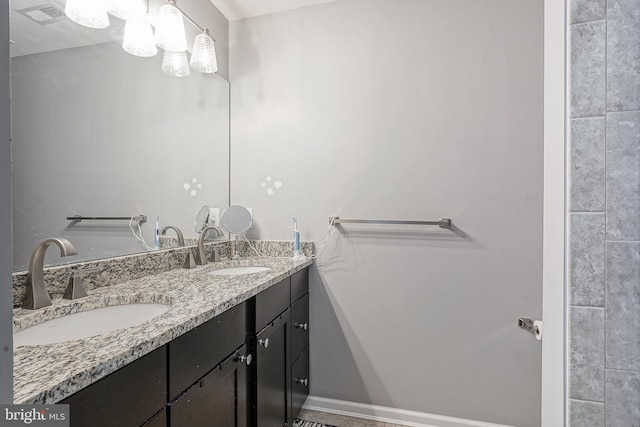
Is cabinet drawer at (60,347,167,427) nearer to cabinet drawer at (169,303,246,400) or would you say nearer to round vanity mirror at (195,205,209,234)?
cabinet drawer at (169,303,246,400)

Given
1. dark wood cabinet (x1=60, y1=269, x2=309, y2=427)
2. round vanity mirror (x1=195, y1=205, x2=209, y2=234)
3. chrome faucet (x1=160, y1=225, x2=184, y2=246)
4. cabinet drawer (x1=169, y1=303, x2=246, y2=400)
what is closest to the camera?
dark wood cabinet (x1=60, y1=269, x2=309, y2=427)

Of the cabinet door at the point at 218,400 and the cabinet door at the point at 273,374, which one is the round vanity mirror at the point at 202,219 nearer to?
the cabinet door at the point at 273,374

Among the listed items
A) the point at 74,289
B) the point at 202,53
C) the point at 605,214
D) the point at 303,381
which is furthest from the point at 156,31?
the point at 303,381

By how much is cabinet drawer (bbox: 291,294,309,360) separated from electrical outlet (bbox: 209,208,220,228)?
0.67m

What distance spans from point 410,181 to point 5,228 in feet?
5.39

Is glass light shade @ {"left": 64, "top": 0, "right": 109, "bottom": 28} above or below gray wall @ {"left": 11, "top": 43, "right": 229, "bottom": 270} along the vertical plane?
above

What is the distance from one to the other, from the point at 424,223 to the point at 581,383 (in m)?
1.02

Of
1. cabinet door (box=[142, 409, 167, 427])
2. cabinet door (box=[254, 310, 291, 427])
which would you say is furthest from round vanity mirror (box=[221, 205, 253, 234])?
cabinet door (box=[142, 409, 167, 427])

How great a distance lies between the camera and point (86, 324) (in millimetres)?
973

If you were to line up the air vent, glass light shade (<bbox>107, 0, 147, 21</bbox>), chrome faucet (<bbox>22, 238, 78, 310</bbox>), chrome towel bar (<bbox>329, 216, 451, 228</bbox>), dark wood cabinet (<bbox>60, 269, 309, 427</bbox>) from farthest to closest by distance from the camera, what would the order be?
chrome towel bar (<bbox>329, 216, 451, 228</bbox>), glass light shade (<bbox>107, 0, 147, 21</bbox>), the air vent, chrome faucet (<bbox>22, 238, 78, 310</bbox>), dark wood cabinet (<bbox>60, 269, 309, 427</bbox>)

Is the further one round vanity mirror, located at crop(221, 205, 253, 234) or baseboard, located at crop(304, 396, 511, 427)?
round vanity mirror, located at crop(221, 205, 253, 234)

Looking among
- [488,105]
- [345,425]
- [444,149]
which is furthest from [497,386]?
[488,105]

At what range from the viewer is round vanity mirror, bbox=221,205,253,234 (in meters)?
1.88

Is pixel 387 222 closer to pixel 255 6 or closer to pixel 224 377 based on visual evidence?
pixel 224 377
